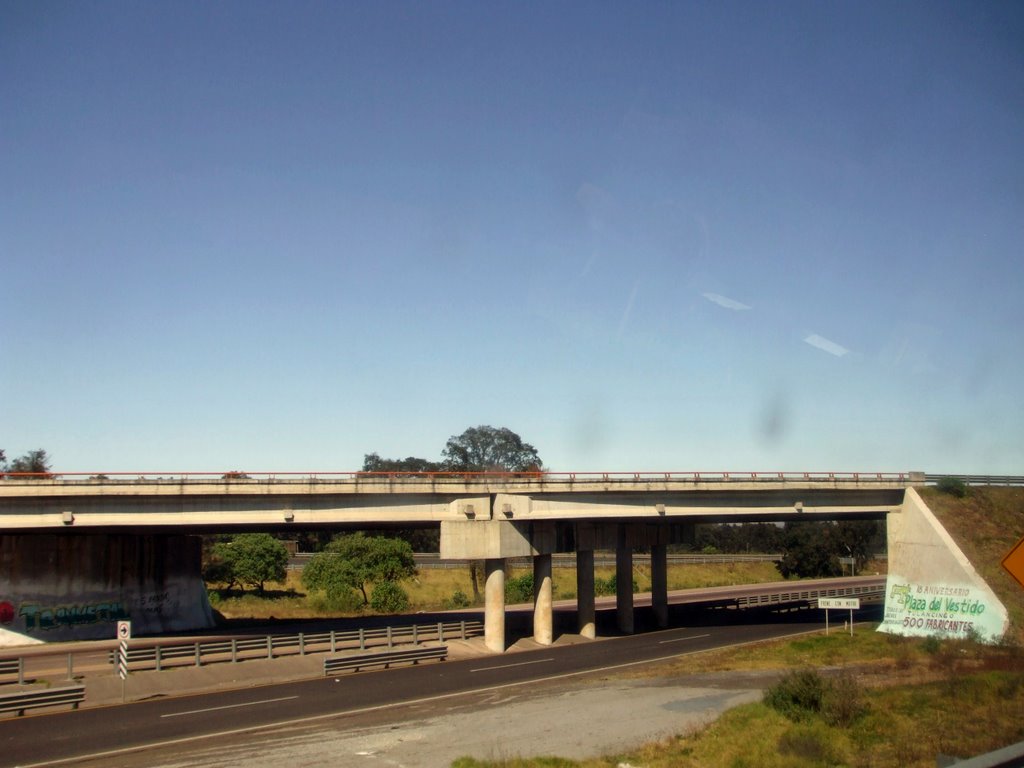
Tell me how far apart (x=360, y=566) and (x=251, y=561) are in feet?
37.2

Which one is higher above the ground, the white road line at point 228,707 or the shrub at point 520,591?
the white road line at point 228,707

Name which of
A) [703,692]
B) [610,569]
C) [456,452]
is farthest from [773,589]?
[456,452]

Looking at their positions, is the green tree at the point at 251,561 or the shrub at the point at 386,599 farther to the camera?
the green tree at the point at 251,561

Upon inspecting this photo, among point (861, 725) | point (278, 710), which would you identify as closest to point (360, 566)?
point (278, 710)

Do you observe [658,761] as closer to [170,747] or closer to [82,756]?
[170,747]

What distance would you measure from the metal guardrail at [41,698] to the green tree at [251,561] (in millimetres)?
44269

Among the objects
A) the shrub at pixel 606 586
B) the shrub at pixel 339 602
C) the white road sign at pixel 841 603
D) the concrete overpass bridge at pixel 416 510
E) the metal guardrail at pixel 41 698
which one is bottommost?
the shrub at pixel 606 586

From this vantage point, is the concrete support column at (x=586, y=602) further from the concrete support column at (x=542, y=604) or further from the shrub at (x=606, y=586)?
the shrub at (x=606, y=586)

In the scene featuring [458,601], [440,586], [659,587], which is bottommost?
[458,601]

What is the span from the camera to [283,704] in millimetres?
27672

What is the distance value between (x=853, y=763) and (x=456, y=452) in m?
138

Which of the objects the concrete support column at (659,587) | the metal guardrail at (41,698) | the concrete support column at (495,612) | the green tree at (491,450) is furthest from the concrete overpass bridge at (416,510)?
the green tree at (491,450)

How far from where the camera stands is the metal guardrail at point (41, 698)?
2567 centimetres

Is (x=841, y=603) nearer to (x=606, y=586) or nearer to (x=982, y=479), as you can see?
(x=982, y=479)
